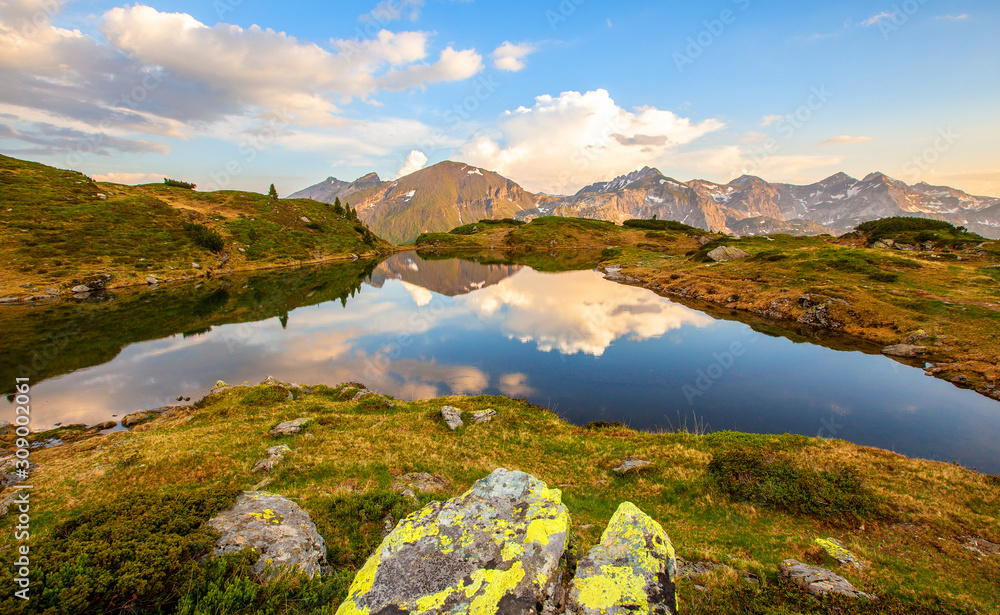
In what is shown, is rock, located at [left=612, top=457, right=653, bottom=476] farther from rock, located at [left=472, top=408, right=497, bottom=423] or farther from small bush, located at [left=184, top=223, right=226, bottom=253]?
small bush, located at [left=184, top=223, right=226, bottom=253]

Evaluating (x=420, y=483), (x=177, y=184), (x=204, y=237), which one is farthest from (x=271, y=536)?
(x=177, y=184)

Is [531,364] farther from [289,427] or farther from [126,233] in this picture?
[126,233]

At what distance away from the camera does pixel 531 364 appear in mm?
35000

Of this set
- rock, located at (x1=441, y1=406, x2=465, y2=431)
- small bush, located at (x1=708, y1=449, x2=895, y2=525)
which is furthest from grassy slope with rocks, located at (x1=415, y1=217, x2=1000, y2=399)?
rock, located at (x1=441, y1=406, x2=465, y2=431)

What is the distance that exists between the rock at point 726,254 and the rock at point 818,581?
90755 mm

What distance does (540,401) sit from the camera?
91.7ft

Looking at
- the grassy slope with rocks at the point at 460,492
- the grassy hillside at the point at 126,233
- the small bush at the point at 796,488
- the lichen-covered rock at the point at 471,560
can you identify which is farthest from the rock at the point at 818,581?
the grassy hillside at the point at 126,233

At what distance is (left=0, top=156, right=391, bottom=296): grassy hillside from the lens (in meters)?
70.4

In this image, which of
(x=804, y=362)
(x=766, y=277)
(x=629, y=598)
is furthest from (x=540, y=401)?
(x=766, y=277)

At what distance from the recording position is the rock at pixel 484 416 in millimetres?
22781

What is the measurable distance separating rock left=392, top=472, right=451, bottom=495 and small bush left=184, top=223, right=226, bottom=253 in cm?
11320

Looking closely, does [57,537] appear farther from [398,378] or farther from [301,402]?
[398,378]

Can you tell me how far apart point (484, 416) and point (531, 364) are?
41.7 feet

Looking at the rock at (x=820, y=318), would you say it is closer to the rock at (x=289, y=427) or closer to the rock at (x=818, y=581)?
the rock at (x=818, y=581)
